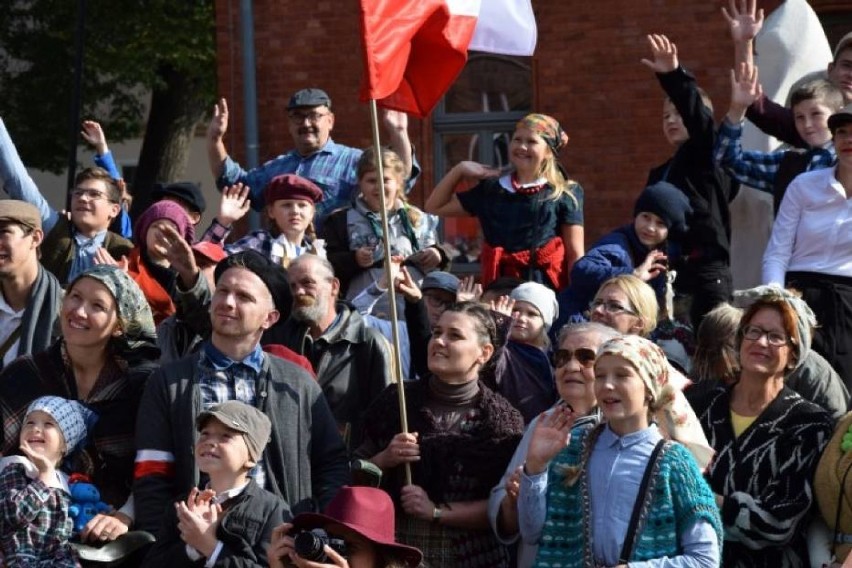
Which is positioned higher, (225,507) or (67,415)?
(67,415)

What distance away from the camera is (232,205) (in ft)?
31.2

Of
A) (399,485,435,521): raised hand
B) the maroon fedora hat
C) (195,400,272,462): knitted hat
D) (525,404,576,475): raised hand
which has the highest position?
(195,400,272,462): knitted hat

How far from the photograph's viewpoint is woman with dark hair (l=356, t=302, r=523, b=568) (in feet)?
22.8

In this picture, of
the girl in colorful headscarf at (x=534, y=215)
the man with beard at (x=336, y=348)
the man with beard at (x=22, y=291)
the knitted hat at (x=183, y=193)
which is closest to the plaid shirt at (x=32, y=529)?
the man with beard at (x=22, y=291)

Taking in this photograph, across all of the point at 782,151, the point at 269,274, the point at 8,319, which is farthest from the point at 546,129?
the point at 8,319

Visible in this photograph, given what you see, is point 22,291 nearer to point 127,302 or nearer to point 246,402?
point 127,302

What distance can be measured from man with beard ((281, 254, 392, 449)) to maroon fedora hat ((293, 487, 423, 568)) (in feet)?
5.99

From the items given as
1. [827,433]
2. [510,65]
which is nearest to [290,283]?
[827,433]

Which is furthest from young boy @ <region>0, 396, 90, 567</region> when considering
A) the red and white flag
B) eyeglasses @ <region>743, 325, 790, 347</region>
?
eyeglasses @ <region>743, 325, 790, 347</region>

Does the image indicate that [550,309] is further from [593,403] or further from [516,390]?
[593,403]

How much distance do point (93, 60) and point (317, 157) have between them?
1608 centimetres

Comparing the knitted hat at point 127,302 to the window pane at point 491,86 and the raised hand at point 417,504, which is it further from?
the window pane at point 491,86

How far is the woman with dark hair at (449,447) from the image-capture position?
22.8 feet

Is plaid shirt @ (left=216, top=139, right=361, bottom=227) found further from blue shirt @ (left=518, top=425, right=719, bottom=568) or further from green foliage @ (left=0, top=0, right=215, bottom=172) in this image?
green foliage @ (left=0, top=0, right=215, bottom=172)
